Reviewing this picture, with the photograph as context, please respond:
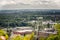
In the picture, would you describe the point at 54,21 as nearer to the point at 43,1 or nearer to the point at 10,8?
the point at 43,1

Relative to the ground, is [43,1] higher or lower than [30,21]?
higher

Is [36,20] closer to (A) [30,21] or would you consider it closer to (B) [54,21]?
(A) [30,21]

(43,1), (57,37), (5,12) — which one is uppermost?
(43,1)

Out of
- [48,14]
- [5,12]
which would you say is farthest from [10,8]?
[48,14]

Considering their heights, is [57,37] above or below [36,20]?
below

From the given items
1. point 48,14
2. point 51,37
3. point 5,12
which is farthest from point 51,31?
point 5,12

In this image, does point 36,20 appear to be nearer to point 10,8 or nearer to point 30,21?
point 30,21

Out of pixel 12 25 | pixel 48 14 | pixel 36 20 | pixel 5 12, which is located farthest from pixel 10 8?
pixel 48 14

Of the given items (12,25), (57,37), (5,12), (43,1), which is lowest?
(57,37)
